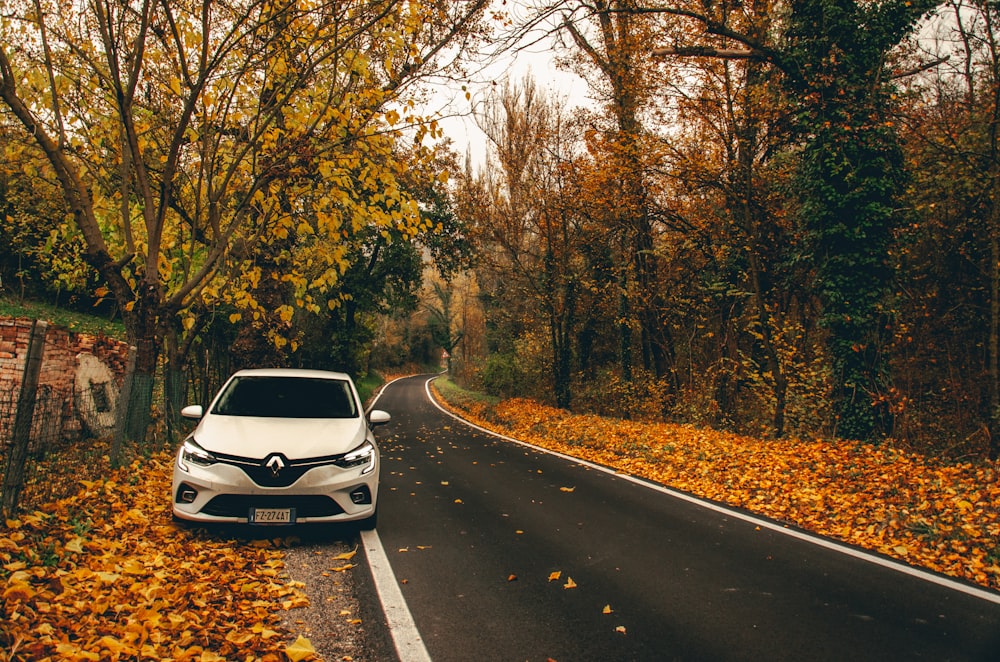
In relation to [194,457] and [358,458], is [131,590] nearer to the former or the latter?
[194,457]

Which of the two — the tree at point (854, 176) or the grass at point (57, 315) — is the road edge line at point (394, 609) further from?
the grass at point (57, 315)

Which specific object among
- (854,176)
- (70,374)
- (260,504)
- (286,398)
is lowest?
(260,504)

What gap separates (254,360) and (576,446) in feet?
26.8

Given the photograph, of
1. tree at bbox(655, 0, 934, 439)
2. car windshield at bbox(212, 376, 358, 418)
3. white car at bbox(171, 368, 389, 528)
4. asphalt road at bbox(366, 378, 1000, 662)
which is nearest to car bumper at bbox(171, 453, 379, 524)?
white car at bbox(171, 368, 389, 528)

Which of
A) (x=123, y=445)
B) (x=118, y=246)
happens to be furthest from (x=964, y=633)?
(x=118, y=246)

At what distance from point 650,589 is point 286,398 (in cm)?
431

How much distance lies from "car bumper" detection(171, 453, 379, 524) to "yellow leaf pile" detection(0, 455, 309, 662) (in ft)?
1.06

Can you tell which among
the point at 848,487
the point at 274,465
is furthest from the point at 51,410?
the point at 848,487

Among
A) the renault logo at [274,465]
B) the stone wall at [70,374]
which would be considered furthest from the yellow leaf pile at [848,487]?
the stone wall at [70,374]

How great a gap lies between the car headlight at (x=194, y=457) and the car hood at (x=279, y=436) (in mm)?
49

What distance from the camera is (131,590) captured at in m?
3.88

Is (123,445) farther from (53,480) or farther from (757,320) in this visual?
(757,320)

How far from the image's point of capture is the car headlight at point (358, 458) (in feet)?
17.5

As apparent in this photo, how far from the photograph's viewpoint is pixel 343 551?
205 inches
